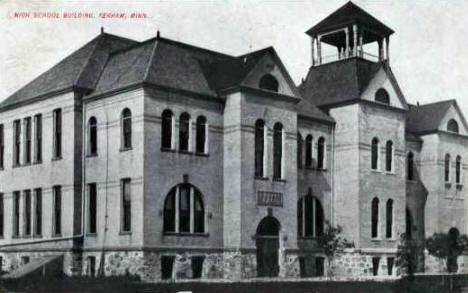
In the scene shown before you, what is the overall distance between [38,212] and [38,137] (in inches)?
165

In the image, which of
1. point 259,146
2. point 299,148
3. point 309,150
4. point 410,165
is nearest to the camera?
point 259,146

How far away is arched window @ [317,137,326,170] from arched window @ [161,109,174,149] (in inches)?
464

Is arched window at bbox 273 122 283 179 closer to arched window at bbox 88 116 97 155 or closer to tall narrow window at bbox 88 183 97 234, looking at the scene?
arched window at bbox 88 116 97 155

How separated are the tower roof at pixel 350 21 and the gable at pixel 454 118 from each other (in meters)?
8.07

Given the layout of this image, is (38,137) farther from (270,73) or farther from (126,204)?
(270,73)

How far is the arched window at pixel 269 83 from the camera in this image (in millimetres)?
41219

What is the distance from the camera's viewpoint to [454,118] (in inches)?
2180

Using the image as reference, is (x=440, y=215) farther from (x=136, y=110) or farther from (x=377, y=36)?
(x=136, y=110)

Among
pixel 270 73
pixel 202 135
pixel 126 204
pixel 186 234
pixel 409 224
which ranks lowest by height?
pixel 409 224

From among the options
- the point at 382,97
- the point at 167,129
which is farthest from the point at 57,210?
the point at 382,97

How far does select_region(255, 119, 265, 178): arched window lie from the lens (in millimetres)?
40969

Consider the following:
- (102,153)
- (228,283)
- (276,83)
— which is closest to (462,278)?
(276,83)

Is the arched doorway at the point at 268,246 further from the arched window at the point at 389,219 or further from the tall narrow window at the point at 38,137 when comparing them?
the tall narrow window at the point at 38,137

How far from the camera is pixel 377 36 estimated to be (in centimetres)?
5125
